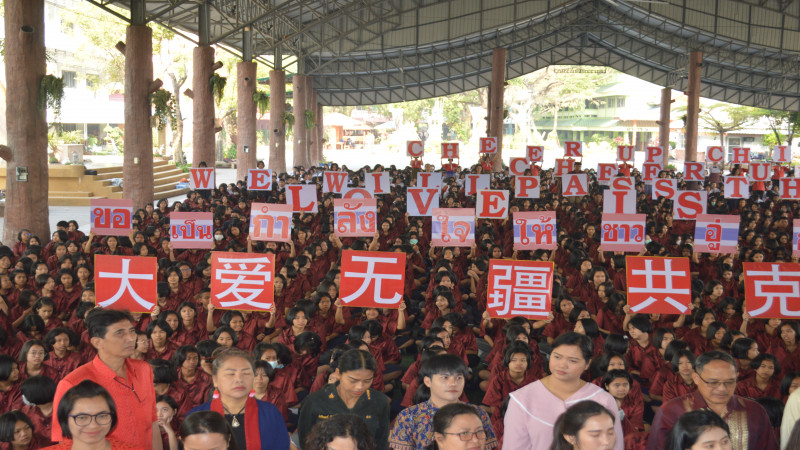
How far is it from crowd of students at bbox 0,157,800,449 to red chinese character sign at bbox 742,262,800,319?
0.25m

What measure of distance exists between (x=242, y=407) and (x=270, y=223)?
23.0 ft

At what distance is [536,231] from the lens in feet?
36.8

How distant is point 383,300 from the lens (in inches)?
305

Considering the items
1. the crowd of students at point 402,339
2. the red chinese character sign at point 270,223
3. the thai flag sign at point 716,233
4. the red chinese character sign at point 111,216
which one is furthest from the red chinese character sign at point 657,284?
the red chinese character sign at point 111,216

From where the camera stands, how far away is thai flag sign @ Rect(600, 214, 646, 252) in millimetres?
10969

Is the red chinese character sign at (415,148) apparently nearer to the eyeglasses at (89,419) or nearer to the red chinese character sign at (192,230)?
the red chinese character sign at (192,230)

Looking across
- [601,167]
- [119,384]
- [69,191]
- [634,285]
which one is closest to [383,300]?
[634,285]

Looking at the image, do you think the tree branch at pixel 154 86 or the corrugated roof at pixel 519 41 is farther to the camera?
the corrugated roof at pixel 519 41

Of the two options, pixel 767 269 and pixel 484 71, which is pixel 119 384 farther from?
pixel 484 71

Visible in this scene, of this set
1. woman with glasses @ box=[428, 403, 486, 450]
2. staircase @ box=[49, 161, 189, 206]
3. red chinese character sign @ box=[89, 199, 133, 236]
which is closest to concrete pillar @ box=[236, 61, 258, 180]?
staircase @ box=[49, 161, 189, 206]

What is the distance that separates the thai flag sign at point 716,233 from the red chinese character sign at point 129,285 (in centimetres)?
743

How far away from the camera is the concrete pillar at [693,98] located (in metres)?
30.0

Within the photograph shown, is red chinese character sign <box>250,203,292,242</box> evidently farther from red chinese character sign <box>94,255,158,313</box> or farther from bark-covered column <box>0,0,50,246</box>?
bark-covered column <box>0,0,50,246</box>

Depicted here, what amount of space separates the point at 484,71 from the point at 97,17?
16.9 meters
